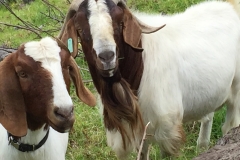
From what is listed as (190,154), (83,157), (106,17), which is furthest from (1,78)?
(190,154)

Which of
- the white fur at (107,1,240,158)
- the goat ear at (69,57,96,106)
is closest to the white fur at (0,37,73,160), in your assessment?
the goat ear at (69,57,96,106)

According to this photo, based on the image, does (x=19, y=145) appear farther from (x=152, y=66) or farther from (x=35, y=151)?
(x=152, y=66)

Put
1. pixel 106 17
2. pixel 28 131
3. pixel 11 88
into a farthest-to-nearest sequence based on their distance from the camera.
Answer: pixel 106 17 → pixel 28 131 → pixel 11 88

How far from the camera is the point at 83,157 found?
16.9ft

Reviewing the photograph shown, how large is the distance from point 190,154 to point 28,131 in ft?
7.35

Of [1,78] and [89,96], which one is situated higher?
[1,78]

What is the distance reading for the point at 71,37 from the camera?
411 cm

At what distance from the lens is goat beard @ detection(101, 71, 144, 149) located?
4172 mm

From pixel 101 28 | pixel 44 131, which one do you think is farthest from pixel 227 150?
pixel 101 28

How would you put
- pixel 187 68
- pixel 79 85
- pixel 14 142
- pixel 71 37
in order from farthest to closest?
1. pixel 187 68
2. pixel 71 37
3. pixel 79 85
4. pixel 14 142

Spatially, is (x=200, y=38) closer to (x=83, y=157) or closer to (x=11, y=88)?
(x=83, y=157)

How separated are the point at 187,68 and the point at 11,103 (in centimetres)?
185

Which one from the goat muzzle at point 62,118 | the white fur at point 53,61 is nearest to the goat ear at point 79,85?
the white fur at point 53,61

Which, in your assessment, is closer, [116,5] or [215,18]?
[116,5]
